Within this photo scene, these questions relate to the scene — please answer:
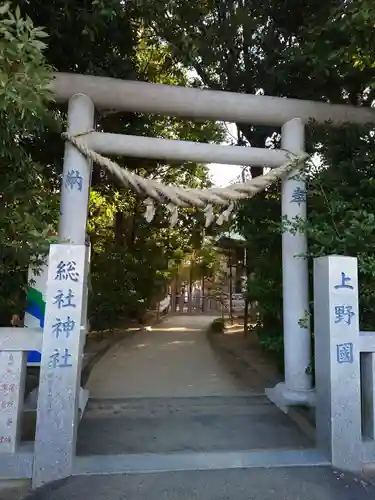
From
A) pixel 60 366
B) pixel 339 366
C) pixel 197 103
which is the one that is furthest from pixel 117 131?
pixel 339 366

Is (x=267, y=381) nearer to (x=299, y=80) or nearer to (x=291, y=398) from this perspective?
(x=291, y=398)

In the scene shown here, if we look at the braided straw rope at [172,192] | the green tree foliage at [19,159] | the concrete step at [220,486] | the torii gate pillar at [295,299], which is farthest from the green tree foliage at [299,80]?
the green tree foliage at [19,159]

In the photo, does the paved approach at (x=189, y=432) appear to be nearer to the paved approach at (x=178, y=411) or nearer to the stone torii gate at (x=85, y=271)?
the paved approach at (x=178, y=411)

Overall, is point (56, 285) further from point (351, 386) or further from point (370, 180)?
point (370, 180)

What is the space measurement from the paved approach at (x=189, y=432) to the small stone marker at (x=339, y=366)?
9.1 inches

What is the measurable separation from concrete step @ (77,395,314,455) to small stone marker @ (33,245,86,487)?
0.52m

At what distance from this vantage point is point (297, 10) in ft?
18.6

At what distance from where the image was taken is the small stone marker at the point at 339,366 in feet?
9.87

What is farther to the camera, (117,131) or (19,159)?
(117,131)

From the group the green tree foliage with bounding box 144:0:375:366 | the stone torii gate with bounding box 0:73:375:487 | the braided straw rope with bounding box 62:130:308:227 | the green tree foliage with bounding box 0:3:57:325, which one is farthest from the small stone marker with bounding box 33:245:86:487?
the green tree foliage with bounding box 144:0:375:366

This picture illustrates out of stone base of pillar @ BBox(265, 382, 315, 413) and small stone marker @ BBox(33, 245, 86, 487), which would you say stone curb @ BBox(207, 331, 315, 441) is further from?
small stone marker @ BBox(33, 245, 86, 487)

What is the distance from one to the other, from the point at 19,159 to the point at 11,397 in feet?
6.05

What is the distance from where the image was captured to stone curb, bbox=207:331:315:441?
3.66m

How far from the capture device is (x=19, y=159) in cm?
322
